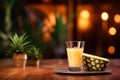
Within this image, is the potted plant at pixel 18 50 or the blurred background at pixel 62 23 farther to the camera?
the blurred background at pixel 62 23

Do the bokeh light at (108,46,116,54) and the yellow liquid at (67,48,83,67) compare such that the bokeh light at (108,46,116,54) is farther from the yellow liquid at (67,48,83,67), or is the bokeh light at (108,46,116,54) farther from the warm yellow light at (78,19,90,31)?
the yellow liquid at (67,48,83,67)

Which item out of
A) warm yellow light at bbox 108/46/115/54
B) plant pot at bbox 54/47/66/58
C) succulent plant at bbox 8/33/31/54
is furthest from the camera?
warm yellow light at bbox 108/46/115/54

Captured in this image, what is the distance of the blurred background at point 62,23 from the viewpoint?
7.01m

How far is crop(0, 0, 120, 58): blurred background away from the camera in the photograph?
23.0ft

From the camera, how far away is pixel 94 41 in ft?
26.5

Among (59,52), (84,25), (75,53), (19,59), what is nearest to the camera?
(75,53)

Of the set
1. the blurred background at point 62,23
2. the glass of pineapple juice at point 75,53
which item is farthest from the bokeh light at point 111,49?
the glass of pineapple juice at point 75,53

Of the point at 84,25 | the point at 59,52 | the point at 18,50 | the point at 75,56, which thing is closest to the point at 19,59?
the point at 18,50

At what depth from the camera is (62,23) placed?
723 cm

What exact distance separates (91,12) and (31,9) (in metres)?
1.27

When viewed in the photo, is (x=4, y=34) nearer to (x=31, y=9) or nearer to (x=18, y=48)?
(x=31, y=9)

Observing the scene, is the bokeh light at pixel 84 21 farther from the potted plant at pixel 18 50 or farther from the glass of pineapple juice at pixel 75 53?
the glass of pineapple juice at pixel 75 53

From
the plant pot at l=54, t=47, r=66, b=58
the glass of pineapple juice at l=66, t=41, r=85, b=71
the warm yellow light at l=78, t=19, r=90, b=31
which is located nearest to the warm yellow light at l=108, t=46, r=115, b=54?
the plant pot at l=54, t=47, r=66, b=58

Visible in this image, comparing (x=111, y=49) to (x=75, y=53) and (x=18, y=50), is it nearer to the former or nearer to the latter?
(x=18, y=50)
